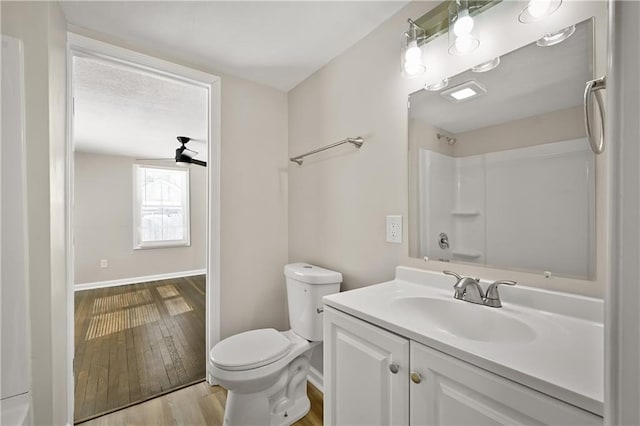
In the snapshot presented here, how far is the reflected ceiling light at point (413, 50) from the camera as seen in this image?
1268mm

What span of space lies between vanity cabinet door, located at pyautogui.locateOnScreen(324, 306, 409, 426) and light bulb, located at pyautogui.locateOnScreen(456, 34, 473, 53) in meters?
1.14

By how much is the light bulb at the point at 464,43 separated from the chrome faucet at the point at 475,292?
2.99 ft

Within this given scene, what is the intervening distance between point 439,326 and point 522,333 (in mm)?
272

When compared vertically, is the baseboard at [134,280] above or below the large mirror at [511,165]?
below

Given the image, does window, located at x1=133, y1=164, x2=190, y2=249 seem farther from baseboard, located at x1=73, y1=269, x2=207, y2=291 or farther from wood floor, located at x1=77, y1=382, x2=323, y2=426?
wood floor, located at x1=77, y1=382, x2=323, y2=426

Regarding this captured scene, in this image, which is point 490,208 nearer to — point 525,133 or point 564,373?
point 525,133

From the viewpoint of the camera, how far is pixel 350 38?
161cm

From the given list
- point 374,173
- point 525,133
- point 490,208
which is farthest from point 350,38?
point 490,208

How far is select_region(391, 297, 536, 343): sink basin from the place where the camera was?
2.89 ft

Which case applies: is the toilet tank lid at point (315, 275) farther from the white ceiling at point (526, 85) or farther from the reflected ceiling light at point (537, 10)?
the reflected ceiling light at point (537, 10)

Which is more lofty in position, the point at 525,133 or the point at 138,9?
the point at 138,9

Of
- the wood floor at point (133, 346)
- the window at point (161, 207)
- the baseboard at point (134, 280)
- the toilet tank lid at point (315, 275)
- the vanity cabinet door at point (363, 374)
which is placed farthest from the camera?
the window at point (161, 207)

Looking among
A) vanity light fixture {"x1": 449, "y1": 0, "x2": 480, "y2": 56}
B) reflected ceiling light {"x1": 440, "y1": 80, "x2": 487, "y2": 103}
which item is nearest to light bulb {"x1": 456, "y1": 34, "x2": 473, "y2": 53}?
vanity light fixture {"x1": 449, "y1": 0, "x2": 480, "y2": 56}

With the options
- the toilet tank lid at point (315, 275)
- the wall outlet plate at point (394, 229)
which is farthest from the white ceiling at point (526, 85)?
the toilet tank lid at point (315, 275)
